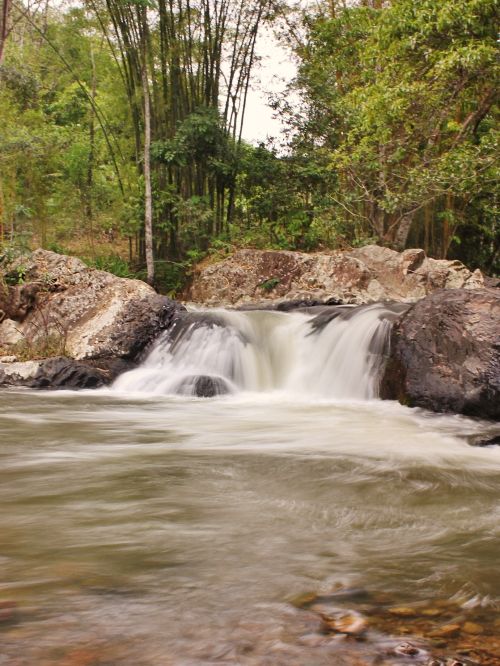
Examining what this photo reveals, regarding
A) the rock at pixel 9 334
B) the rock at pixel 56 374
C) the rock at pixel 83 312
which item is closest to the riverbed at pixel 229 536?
the rock at pixel 56 374

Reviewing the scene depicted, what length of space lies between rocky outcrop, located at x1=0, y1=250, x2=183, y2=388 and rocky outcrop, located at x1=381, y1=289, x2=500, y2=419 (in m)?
3.88

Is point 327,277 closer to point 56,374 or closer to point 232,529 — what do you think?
point 56,374

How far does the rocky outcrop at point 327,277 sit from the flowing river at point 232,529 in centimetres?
525

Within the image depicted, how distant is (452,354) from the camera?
599cm

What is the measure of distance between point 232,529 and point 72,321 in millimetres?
6755

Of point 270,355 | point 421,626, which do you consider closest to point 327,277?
point 270,355

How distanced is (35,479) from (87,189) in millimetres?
13462

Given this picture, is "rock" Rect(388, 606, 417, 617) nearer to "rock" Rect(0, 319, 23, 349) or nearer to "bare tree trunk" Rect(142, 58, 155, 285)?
"rock" Rect(0, 319, 23, 349)

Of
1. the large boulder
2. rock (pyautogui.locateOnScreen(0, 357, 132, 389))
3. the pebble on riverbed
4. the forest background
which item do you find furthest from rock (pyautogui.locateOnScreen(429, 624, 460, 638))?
the forest background

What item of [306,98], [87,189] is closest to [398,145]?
[306,98]

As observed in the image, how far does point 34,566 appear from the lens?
2270 millimetres

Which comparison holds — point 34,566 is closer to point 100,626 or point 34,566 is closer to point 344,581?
point 100,626

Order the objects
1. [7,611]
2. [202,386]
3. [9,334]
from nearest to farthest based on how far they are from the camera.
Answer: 1. [7,611]
2. [202,386]
3. [9,334]

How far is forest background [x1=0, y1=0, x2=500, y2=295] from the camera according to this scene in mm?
12594
